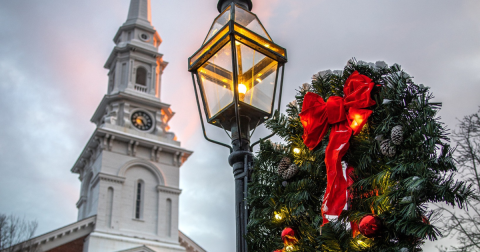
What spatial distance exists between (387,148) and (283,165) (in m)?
0.95

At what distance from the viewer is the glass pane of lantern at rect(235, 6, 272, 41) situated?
425cm

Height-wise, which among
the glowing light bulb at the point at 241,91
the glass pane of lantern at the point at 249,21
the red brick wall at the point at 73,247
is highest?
the red brick wall at the point at 73,247

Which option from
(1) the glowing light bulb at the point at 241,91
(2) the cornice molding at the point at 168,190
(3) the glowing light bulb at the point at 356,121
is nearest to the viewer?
(3) the glowing light bulb at the point at 356,121

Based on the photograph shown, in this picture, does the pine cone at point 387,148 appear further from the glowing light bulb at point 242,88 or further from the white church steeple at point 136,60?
the white church steeple at point 136,60

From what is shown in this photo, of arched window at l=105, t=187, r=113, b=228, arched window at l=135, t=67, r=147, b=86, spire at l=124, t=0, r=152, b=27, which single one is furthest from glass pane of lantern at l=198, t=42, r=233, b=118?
spire at l=124, t=0, r=152, b=27

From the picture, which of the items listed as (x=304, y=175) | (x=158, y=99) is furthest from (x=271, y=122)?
(x=158, y=99)

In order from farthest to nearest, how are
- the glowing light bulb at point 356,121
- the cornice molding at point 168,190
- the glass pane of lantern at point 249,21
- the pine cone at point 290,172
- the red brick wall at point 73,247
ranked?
the cornice molding at point 168,190, the red brick wall at point 73,247, the glass pane of lantern at point 249,21, the pine cone at point 290,172, the glowing light bulb at point 356,121

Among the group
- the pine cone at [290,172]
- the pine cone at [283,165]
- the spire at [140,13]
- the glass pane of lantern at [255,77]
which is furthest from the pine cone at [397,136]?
the spire at [140,13]

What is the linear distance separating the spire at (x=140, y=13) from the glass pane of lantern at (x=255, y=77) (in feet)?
117

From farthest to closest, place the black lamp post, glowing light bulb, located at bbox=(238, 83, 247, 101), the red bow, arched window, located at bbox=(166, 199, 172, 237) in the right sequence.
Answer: arched window, located at bbox=(166, 199, 172, 237) → glowing light bulb, located at bbox=(238, 83, 247, 101) → the black lamp post → the red bow

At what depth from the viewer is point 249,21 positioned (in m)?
4.30

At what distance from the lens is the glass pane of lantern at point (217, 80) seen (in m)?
4.11

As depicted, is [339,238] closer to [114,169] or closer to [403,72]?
[403,72]

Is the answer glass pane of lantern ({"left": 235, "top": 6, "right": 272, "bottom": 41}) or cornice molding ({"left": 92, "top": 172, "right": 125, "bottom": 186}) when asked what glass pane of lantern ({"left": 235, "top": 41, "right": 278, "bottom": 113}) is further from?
cornice molding ({"left": 92, "top": 172, "right": 125, "bottom": 186})
